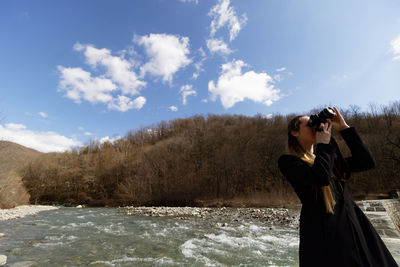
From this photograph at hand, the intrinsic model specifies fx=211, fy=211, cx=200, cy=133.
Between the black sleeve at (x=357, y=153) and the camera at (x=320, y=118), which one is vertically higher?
the camera at (x=320, y=118)

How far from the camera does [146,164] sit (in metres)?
37.2

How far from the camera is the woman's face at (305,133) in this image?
65.0 inches

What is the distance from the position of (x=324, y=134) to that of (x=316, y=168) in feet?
0.97

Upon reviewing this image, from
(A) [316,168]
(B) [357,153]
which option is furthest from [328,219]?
(B) [357,153]

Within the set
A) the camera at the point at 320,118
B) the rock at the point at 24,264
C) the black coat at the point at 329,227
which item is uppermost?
the camera at the point at 320,118

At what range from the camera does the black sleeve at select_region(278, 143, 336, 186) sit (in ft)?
4.49

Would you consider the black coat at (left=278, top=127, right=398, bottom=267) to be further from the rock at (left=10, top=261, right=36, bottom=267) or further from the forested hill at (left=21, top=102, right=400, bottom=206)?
the forested hill at (left=21, top=102, right=400, bottom=206)

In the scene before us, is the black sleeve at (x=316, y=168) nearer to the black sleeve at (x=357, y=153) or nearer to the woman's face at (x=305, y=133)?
the woman's face at (x=305, y=133)

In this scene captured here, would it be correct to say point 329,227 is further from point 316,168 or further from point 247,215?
point 247,215

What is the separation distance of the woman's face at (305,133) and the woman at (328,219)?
0.03 meters

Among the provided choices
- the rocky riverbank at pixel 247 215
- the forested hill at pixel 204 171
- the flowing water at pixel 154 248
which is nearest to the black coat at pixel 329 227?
the flowing water at pixel 154 248

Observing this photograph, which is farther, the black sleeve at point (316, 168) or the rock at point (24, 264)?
the rock at point (24, 264)

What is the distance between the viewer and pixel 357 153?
171cm

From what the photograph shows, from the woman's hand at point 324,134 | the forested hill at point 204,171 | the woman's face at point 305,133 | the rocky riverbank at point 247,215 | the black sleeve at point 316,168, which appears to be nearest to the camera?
the black sleeve at point 316,168
